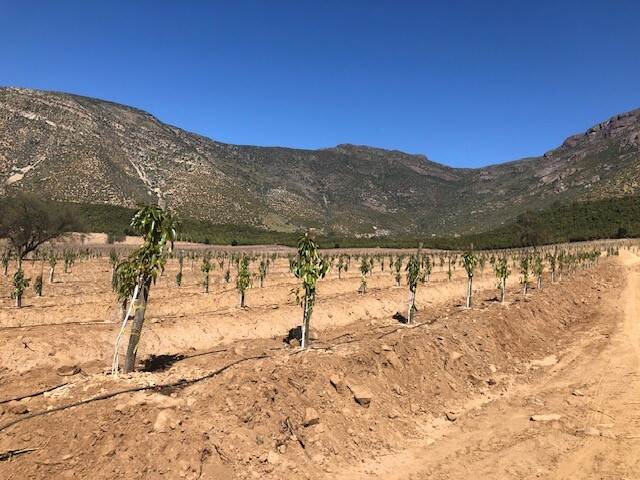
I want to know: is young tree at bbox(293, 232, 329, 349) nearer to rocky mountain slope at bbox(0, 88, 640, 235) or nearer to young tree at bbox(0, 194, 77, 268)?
young tree at bbox(0, 194, 77, 268)

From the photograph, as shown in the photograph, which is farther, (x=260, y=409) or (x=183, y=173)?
(x=183, y=173)

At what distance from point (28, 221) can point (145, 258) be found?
60.6m

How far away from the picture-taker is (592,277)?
1617 inches

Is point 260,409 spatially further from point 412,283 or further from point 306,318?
point 412,283

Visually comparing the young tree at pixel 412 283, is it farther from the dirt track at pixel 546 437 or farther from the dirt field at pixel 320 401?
the dirt track at pixel 546 437

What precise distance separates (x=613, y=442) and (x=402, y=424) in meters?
5.32

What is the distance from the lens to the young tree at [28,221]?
63.4 m

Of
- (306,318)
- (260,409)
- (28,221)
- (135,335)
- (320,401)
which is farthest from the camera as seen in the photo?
(28,221)

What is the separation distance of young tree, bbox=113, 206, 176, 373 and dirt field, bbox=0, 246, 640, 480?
1787 millimetres

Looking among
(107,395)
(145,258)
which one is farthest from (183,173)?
(107,395)

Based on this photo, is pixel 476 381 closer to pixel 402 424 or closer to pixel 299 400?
pixel 402 424

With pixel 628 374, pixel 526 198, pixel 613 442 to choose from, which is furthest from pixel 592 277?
pixel 526 198

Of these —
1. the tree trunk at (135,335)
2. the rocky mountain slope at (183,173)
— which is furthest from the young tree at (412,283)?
→ the rocky mountain slope at (183,173)

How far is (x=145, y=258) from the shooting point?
14.4 metres
